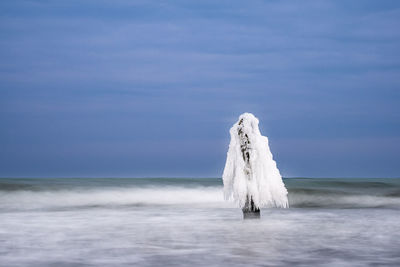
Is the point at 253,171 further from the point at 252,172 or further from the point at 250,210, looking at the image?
the point at 250,210

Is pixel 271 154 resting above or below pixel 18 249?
above

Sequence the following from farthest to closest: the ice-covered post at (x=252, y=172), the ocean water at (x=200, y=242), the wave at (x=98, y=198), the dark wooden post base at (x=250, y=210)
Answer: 1. the wave at (x=98, y=198)
2. the dark wooden post base at (x=250, y=210)
3. the ice-covered post at (x=252, y=172)
4. the ocean water at (x=200, y=242)

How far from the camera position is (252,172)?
763 inches

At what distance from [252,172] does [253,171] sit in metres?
0.05

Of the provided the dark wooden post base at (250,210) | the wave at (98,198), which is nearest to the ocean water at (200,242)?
the dark wooden post base at (250,210)

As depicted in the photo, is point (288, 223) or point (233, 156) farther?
point (233, 156)

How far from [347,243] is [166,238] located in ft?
13.3

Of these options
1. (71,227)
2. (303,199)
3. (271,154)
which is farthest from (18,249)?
(303,199)

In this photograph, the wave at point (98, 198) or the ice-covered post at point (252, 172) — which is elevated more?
the ice-covered post at point (252, 172)

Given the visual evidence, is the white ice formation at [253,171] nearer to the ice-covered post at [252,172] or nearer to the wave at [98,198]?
the ice-covered post at [252,172]

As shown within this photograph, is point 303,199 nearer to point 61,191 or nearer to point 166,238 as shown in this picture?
point 61,191

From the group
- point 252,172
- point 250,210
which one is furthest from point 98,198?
point 252,172

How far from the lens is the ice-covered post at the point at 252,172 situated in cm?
1927

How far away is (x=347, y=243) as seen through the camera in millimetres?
12445
